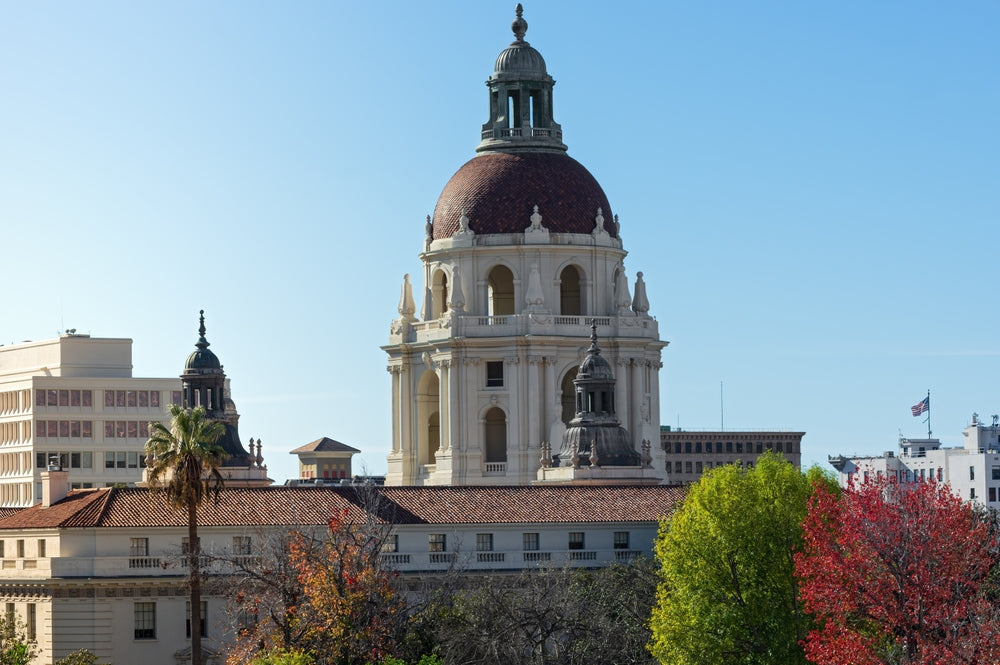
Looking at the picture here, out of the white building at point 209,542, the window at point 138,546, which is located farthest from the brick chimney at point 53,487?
the window at point 138,546

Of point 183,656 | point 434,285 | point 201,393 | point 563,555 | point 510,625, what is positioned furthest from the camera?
point 434,285

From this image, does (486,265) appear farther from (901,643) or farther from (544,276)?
(901,643)

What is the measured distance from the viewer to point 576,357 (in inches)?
6752

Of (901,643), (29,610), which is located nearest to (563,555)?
(29,610)

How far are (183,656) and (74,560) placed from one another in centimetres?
646

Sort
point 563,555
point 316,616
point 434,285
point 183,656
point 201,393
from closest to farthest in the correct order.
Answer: point 316,616, point 183,656, point 563,555, point 201,393, point 434,285

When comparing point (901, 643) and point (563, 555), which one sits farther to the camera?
point (563, 555)

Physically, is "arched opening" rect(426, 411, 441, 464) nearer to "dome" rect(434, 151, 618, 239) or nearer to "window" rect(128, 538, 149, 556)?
"dome" rect(434, 151, 618, 239)

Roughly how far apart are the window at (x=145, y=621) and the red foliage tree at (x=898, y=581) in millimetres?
34532

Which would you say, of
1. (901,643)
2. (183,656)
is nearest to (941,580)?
(901,643)

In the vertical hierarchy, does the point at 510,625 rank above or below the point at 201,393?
below

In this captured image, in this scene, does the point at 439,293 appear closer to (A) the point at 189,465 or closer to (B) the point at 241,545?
(B) the point at 241,545

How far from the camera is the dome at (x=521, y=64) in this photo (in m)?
175

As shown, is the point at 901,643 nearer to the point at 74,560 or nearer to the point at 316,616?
the point at 316,616
